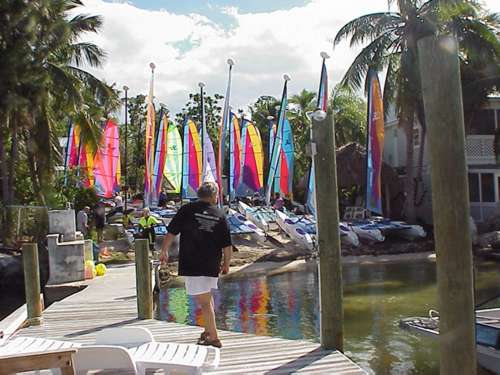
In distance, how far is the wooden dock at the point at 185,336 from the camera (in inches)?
224

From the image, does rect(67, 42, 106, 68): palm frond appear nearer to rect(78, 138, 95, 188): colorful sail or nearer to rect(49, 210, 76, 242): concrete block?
rect(78, 138, 95, 188): colorful sail

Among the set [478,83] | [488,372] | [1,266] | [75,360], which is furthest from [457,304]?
[478,83]

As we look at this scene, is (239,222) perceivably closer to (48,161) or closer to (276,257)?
(276,257)

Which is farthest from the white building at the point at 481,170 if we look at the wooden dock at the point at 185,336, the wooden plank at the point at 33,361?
the wooden plank at the point at 33,361

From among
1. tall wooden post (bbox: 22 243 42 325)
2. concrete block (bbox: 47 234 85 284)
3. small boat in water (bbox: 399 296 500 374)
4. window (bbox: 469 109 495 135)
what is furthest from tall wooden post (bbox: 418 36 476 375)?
window (bbox: 469 109 495 135)

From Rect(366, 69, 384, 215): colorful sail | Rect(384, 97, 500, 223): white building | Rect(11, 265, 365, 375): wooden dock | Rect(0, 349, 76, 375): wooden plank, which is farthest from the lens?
Answer: Rect(384, 97, 500, 223): white building

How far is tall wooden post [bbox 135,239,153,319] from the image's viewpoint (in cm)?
831

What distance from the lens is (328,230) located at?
6258mm

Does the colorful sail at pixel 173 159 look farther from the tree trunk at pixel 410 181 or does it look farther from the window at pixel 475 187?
the window at pixel 475 187

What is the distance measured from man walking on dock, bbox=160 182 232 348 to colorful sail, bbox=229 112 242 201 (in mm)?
22405

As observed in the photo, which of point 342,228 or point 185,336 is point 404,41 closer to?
point 342,228

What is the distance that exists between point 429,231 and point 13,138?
686 inches

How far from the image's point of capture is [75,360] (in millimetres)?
5094

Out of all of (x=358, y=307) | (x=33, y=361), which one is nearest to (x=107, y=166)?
(x=358, y=307)
